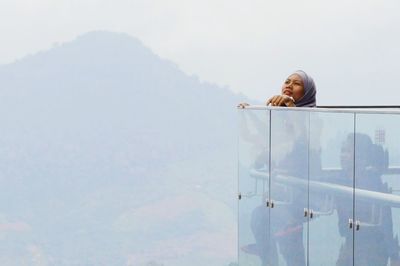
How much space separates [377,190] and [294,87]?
177cm

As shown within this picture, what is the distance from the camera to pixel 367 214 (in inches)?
159

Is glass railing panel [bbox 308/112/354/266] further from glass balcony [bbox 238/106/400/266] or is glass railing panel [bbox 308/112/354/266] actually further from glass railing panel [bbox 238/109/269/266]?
glass railing panel [bbox 238/109/269/266]

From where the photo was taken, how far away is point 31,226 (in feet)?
298

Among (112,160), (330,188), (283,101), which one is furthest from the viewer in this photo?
(112,160)

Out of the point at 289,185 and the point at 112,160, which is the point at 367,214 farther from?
the point at 112,160

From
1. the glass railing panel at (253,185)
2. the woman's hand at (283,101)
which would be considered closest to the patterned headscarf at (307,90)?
the woman's hand at (283,101)

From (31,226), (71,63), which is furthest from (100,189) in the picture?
(71,63)

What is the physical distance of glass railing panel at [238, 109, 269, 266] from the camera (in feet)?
17.9

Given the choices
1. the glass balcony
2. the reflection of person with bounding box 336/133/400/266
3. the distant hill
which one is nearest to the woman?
the glass balcony

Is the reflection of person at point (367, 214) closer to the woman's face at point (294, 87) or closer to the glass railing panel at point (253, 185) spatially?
the glass railing panel at point (253, 185)

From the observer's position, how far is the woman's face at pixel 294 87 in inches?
218

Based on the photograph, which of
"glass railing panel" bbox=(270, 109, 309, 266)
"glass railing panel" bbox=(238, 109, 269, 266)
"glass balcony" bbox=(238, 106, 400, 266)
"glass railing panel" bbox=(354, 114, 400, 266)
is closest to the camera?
"glass railing panel" bbox=(354, 114, 400, 266)

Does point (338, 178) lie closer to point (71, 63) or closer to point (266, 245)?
point (266, 245)

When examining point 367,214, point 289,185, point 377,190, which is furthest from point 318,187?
point 377,190
